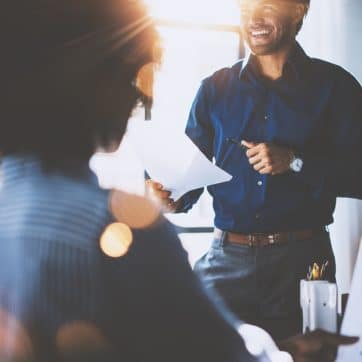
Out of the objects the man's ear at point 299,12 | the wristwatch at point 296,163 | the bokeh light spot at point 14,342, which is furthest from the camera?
the man's ear at point 299,12

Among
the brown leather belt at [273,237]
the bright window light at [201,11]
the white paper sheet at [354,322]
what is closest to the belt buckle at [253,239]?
the brown leather belt at [273,237]

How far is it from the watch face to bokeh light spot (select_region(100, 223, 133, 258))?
1.19 meters

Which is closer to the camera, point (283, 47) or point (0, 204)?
point (0, 204)

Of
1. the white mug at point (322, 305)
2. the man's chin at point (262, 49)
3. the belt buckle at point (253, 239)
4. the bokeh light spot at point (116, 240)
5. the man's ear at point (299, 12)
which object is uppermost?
the man's ear at point (299, 12)

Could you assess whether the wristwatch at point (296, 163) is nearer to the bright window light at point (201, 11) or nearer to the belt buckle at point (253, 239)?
the belt buckle at point (253, 239)

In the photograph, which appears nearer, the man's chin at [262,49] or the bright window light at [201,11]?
the man's chin at [262,49]

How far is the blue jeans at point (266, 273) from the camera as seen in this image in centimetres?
172

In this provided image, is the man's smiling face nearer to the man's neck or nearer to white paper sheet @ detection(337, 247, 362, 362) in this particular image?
the man's neck

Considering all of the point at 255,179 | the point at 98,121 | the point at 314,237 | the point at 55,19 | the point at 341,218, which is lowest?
the point at 341,218

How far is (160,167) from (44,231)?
1.05 meters

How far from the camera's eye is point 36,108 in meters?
0.58

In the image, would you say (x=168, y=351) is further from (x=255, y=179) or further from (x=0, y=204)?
(x=255, y=179)

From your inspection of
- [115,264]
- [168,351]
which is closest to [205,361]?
[168,351]

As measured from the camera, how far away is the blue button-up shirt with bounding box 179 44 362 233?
70.4 inches
